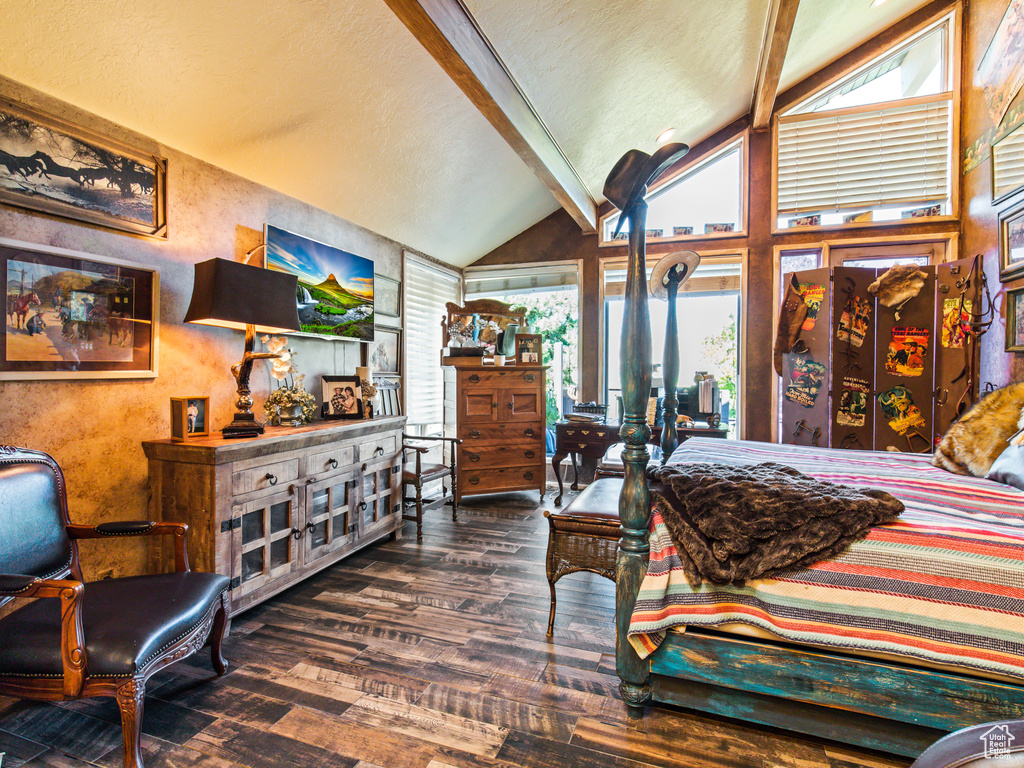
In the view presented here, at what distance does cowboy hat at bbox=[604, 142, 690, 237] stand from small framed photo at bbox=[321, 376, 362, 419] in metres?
2.28

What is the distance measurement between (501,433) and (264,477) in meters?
2.36

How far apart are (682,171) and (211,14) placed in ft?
13.7

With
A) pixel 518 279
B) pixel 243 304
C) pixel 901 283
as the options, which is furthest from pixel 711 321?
pixel 243 304

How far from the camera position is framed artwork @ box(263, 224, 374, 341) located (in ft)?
10.3

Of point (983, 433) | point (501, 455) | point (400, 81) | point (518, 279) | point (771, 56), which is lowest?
point (501, 455)

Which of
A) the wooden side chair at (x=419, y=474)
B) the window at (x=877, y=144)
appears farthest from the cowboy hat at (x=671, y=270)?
the window at (x=877, y=144)

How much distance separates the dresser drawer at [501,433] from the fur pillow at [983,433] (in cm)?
289

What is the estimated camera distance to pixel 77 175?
207 cm

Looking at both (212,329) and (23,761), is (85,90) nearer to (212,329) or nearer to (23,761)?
(212,329)

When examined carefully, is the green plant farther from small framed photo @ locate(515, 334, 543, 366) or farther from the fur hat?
the fur hat

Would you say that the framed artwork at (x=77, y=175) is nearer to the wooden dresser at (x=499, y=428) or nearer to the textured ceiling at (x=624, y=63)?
the textured ceiling at (x=624, y=63)

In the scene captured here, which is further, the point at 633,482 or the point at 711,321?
the point at 711,321

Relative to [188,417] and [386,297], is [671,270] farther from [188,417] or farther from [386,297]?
[188,417]

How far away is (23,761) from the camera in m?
1.50
